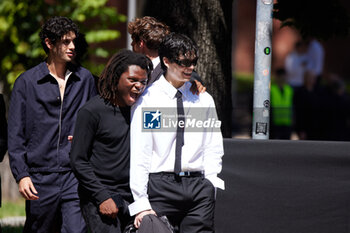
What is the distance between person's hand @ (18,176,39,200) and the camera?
4711 millimetres

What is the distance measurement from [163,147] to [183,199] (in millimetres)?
368

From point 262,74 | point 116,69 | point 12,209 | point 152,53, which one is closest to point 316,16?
point 262,74

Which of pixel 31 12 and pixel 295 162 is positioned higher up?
pixel 31 12

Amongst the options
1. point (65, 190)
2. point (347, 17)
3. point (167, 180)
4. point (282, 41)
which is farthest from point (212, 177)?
point (282, 41)

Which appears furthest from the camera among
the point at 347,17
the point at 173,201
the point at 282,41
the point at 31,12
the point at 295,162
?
the point at 282,41

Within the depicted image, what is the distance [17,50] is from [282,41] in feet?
67.3

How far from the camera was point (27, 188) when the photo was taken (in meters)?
4.71

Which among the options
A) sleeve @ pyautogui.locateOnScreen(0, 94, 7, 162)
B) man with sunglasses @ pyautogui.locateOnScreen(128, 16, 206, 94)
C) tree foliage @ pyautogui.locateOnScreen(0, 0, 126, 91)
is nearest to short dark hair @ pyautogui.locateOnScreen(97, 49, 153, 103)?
man with sunglasses @ pyautogui.locateOnScreen(128, 16, 206, 94)

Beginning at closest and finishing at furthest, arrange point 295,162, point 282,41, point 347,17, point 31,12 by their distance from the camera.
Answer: point 295,162, point 347,17, point 31,12, point 282,41

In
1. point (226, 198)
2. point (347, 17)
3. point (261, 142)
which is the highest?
point (347, 17)

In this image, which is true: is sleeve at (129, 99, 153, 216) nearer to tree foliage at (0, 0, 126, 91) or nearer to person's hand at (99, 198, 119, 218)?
person's hand at (99, 198, 119, 218)

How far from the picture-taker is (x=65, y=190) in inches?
190

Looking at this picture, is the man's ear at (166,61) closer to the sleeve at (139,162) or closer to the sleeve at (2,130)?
the sleeve at (139,162)

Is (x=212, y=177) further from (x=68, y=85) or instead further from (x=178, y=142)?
(x=68, y=85)
